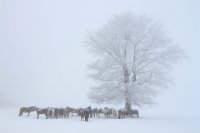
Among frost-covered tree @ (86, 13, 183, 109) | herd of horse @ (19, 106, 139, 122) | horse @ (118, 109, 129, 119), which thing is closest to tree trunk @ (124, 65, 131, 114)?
frost-covered tree @ (86, 13, 183, 109)

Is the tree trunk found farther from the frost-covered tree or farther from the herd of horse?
the herd of horse

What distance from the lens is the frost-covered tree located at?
32312 mm

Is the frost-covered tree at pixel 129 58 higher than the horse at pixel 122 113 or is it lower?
higher

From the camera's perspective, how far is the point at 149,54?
1318 inches

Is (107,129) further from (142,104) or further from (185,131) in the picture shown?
(142,104)

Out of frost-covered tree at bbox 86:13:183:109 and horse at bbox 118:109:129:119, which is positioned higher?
frost-covered tree at bbox 86:13:183:109

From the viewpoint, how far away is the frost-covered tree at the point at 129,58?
32312 mm

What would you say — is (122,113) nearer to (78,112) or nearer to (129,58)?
(78,112)

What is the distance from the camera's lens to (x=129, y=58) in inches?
1331

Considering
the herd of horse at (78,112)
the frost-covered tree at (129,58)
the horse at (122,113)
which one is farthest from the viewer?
the frost-covered tree at (129,58)

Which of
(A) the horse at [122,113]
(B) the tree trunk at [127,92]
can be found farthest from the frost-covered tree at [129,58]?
(A) the horse at [122,113]

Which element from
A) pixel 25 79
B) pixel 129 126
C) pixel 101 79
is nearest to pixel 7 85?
pixel 25 79

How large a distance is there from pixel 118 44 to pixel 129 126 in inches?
474

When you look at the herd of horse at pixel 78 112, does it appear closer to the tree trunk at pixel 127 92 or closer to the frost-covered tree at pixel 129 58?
the tree trunk at pixel 127 92
